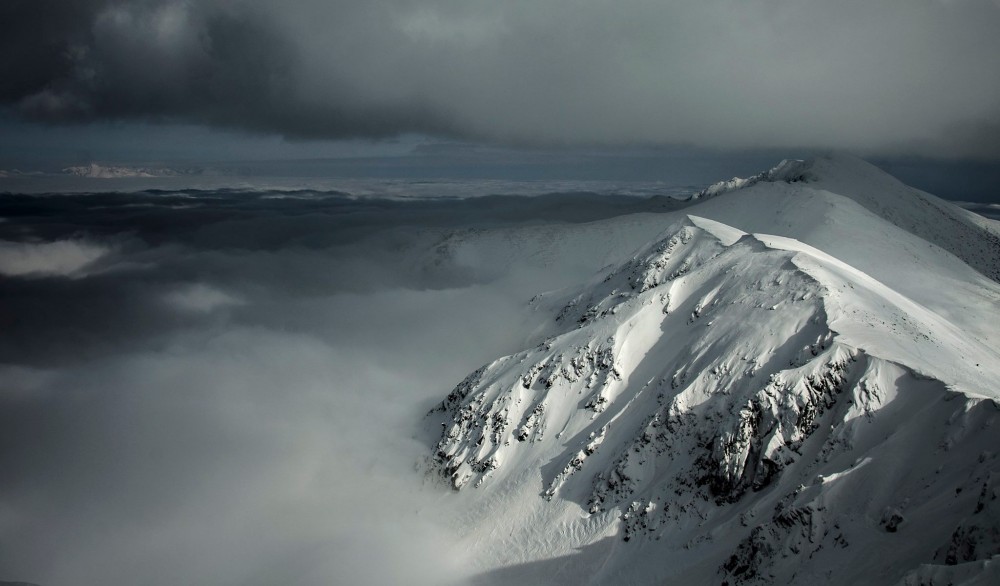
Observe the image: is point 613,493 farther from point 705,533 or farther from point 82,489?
point 82,489

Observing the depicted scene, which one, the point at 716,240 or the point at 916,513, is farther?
the point at 716,240

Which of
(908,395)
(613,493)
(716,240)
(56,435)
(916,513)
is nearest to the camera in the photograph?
(916,513)

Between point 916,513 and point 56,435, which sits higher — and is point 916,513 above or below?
above

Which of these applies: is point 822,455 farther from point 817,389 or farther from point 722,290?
point 722,290

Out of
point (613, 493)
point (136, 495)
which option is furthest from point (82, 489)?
point (613, 493)

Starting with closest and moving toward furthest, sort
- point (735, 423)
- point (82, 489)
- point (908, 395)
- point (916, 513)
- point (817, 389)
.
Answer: point (916, 513)
point (908, 395)
point (817, 389)
point (735, 423)
point (82, 489)

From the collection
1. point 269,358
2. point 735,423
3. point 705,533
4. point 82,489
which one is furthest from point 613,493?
point 269,358

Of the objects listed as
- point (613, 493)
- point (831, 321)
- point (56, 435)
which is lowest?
point (56, 435)
